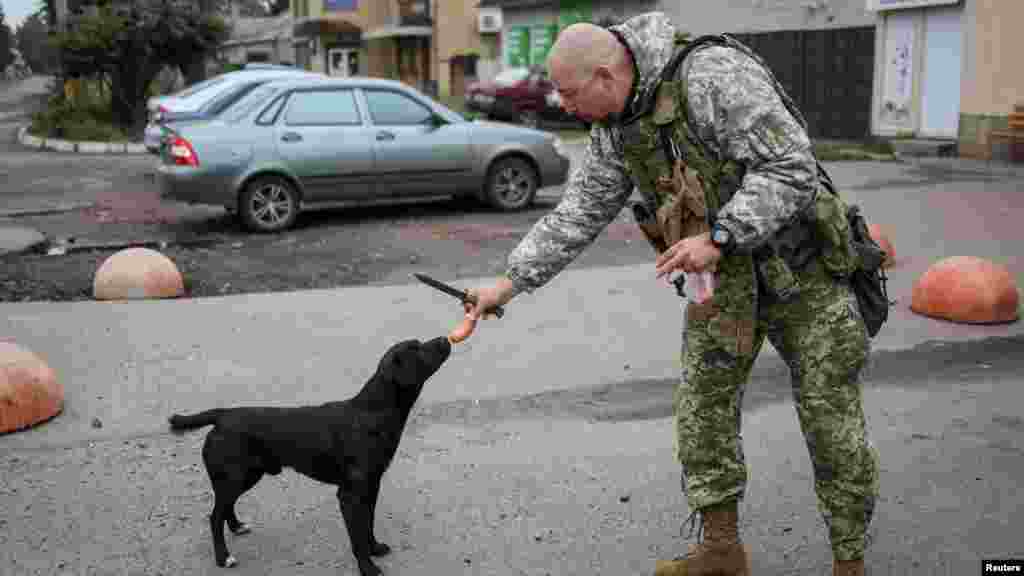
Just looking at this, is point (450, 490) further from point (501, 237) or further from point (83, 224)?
point (83, 224)

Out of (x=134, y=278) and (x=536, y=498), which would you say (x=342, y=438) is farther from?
(x=134, y=278)

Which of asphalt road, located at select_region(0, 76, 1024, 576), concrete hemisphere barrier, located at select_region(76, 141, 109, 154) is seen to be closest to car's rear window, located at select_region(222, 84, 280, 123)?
asphalt road, located at select_region(0, 76, 1024, 576)

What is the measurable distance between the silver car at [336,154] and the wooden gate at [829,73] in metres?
10.7

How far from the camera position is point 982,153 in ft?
59.2

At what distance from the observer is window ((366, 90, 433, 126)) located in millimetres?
11758

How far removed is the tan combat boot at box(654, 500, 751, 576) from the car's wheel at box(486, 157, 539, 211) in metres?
9.19

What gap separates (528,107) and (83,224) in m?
16.3

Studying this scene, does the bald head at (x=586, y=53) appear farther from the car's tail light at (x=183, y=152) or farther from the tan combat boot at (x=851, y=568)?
the car's tail light at (x=183, y=152)

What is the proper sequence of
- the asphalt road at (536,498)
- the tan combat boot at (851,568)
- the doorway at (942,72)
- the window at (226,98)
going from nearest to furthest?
1. the tan combat boot at (851,568)
2. the asphalt road at (536,498)
3. the window at (226,98)
4. the doorway at (942,72)

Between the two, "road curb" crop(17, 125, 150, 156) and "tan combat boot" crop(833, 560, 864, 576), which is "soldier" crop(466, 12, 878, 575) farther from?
"road curb" crop(17, 125, 150, 156)

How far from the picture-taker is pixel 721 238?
2840mm

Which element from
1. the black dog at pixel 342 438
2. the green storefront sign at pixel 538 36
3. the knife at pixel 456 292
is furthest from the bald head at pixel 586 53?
the green storefront sign at pixel 538 36

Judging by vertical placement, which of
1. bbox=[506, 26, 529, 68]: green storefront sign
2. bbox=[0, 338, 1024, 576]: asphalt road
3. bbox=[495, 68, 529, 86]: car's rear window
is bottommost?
bbox=[0, 338, 1024, 576]: asphalt road

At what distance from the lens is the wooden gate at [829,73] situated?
21953 mm
